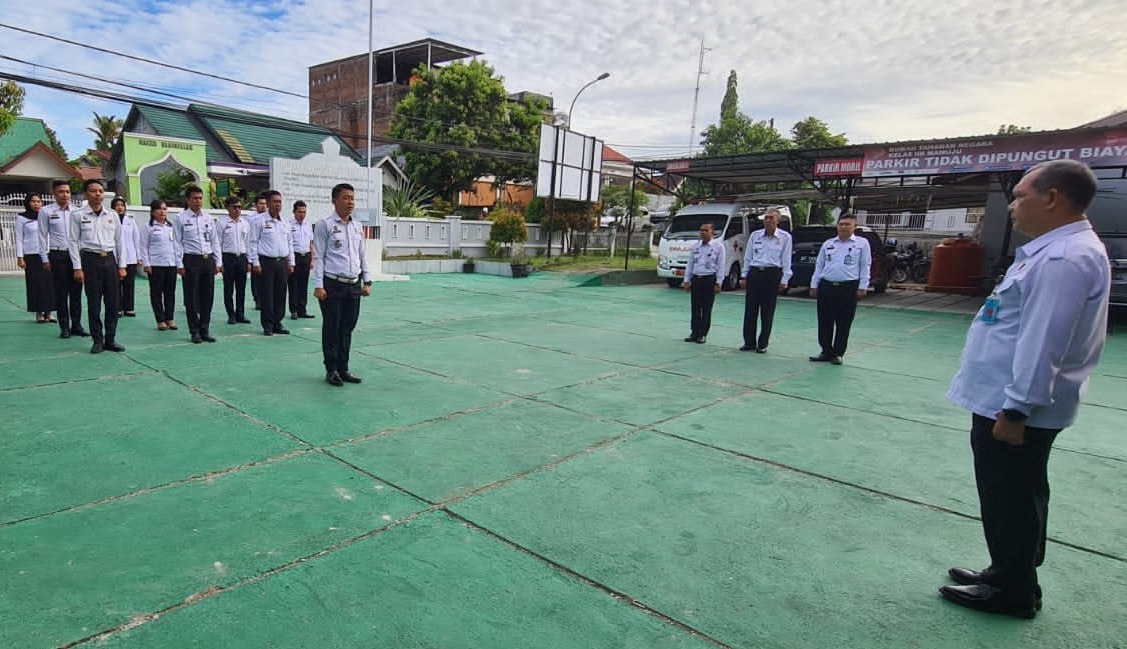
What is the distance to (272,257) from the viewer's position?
26.1ft

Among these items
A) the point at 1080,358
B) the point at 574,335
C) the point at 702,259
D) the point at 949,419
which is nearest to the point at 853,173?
the point at 702,259

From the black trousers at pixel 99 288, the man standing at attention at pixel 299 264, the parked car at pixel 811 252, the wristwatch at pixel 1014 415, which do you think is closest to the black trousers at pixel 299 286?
the man standing at attention at pixel 299 264

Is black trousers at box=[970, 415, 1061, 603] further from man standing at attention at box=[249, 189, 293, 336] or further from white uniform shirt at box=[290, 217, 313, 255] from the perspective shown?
white uniform shirt at box=[290, 217, 313, 255]

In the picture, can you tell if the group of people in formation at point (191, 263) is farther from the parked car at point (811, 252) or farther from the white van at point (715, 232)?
the parked car at point (811, 252)

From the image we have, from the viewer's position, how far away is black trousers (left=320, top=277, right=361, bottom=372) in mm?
5430

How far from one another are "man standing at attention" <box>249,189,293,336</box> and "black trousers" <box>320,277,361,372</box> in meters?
2.65

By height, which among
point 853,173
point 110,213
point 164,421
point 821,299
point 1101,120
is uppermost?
point 1101,120

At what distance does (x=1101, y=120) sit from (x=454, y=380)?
2446 cm

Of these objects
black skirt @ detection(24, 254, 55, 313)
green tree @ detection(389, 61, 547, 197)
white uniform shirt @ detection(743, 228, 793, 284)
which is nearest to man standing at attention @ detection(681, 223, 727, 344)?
white uniform shirt @ detection(743, 228, 793, 284)

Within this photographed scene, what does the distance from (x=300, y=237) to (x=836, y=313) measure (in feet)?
23.3

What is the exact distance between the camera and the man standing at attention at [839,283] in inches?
270

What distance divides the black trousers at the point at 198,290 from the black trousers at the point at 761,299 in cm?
618

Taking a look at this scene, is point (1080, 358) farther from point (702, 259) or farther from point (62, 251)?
point (62, 251)

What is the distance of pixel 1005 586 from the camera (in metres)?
2.42
